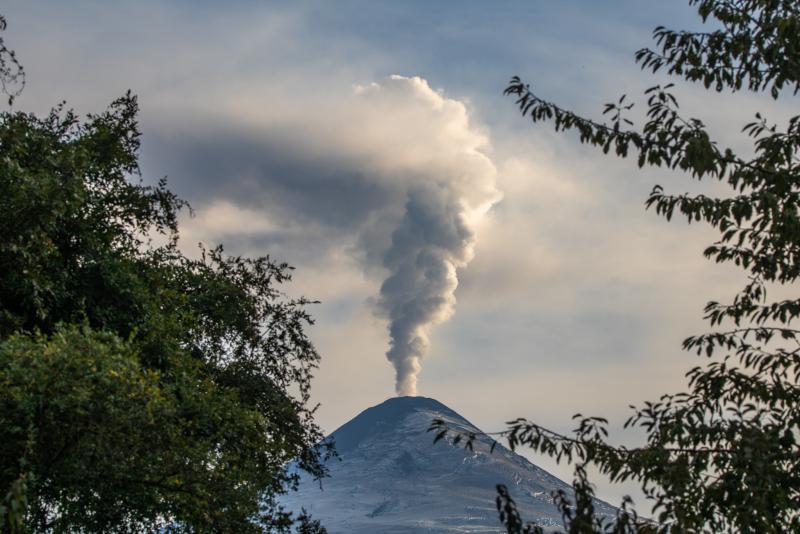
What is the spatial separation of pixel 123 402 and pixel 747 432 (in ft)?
31.5

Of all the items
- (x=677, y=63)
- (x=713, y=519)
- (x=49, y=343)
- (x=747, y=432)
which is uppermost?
(x=677, y=63)

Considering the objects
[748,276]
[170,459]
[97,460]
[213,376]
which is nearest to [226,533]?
[170,459]

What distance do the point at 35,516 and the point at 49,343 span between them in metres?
4.27

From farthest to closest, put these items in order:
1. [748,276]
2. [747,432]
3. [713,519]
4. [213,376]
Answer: [213,376] → [748,276] → [713,519] → [747,432]

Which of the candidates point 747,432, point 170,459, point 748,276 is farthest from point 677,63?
point 170,459

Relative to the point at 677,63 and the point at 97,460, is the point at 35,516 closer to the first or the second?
the point at 97,460

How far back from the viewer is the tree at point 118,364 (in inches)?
→ 578

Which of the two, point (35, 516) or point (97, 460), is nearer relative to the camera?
point (97, 460)

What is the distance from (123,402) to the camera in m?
14.7

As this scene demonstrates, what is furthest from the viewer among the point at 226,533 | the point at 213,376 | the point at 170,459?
the point at 213,376

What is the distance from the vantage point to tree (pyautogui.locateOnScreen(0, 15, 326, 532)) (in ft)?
48.1

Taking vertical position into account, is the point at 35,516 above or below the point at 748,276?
below

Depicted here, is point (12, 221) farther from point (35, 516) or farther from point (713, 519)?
point (713, 519)

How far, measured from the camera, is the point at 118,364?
1488 centimetres
